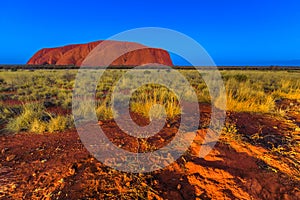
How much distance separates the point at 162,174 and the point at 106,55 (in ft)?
324

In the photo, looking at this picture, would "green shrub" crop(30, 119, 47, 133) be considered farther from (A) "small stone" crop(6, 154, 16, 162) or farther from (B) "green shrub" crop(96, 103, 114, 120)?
(B) "green shrub" crop(96, 103, 114, 120)

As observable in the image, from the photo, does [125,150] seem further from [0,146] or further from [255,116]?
[255,116]

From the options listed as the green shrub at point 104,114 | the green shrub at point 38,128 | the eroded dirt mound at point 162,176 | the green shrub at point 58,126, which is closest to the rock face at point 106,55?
the green shrub at point 104,114

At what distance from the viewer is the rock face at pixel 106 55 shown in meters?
95.4

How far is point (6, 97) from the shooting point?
8.50 m

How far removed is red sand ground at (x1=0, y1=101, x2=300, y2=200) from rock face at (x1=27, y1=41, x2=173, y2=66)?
295 feet

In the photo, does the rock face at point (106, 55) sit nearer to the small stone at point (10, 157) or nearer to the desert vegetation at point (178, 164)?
the desert vegetation at point (178, 164)

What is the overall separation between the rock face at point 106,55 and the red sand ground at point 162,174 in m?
89.8

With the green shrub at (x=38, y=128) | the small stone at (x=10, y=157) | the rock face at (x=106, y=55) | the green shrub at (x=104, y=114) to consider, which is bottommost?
the small stone at (x=10, y=157)

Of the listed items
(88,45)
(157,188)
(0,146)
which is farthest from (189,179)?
(88,45)

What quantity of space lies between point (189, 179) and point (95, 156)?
145 centimetres

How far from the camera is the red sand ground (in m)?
1.99

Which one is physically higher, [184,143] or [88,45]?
[88,45]

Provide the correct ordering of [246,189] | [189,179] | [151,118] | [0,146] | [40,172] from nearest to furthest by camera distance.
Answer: [246,189] < [189,179] < [40,172] < [0,146] < [151,118]
